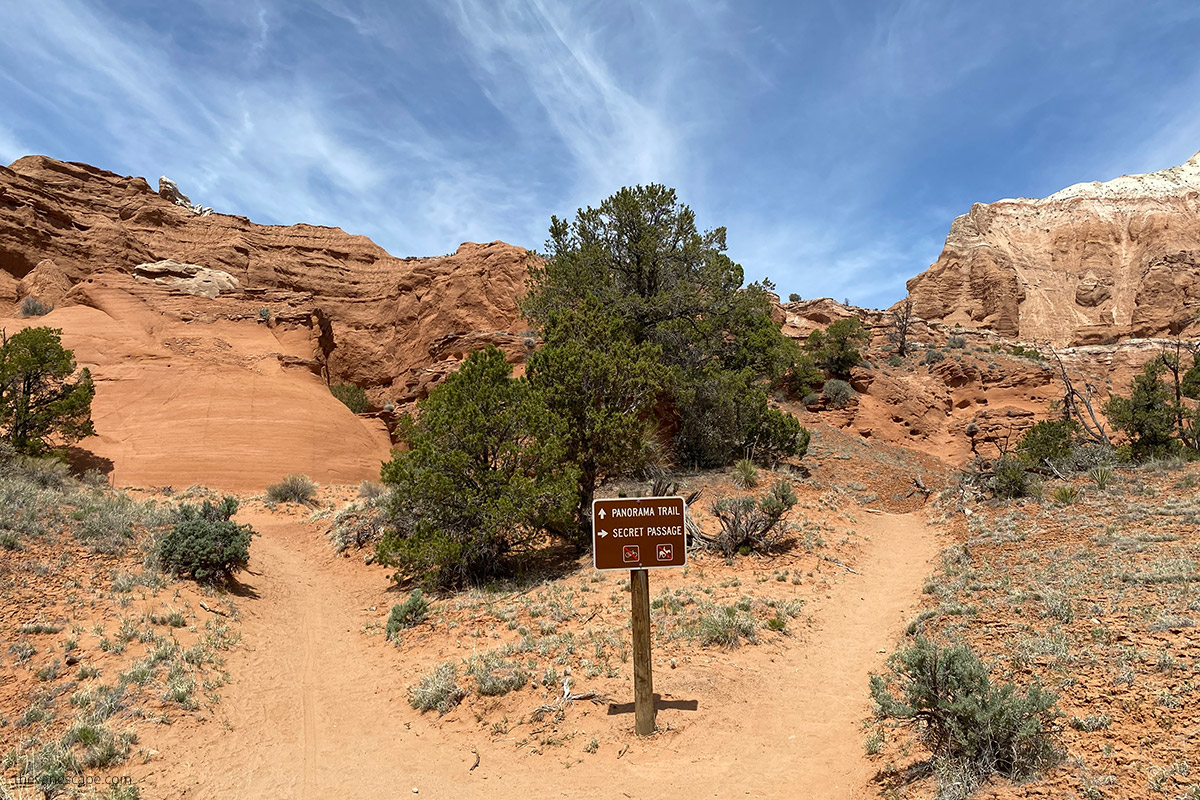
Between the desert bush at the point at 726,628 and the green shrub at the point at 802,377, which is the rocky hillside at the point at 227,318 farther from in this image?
the desert bush at the point at 726,628

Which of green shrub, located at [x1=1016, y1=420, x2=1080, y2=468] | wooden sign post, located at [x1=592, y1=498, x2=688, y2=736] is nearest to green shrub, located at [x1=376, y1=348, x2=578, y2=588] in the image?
wooden sign post, located at [x1=592, y1=498, x2=688, y2=736]

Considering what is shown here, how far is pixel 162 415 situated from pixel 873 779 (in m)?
28.9

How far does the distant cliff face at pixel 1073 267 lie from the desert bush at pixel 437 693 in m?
61.1

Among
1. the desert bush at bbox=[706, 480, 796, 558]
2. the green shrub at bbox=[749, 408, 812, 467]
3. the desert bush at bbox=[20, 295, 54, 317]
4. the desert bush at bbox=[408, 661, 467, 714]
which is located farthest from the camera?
the desert bush at bbox=[20, 295, 54, 317]

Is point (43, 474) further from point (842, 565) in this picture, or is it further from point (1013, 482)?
point (1013, 482)

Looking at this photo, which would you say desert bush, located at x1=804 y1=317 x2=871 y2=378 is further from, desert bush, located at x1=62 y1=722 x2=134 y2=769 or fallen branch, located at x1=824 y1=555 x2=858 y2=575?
desert bush, located at x1=62 y1=722 x2=134 y2=769

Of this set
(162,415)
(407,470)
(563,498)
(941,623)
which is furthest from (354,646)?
(162,415)

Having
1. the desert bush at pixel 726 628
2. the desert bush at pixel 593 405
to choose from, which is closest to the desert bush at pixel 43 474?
the desert bush at pixel 593 405

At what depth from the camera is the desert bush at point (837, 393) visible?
31.5 meters

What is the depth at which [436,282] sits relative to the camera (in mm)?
35594

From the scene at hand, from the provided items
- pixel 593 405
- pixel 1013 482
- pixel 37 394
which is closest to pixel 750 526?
pixel 593 405

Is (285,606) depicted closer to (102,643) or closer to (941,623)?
(102,643)

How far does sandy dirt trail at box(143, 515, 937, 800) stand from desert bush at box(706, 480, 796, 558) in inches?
110

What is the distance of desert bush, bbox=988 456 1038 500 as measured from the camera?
541 inches
